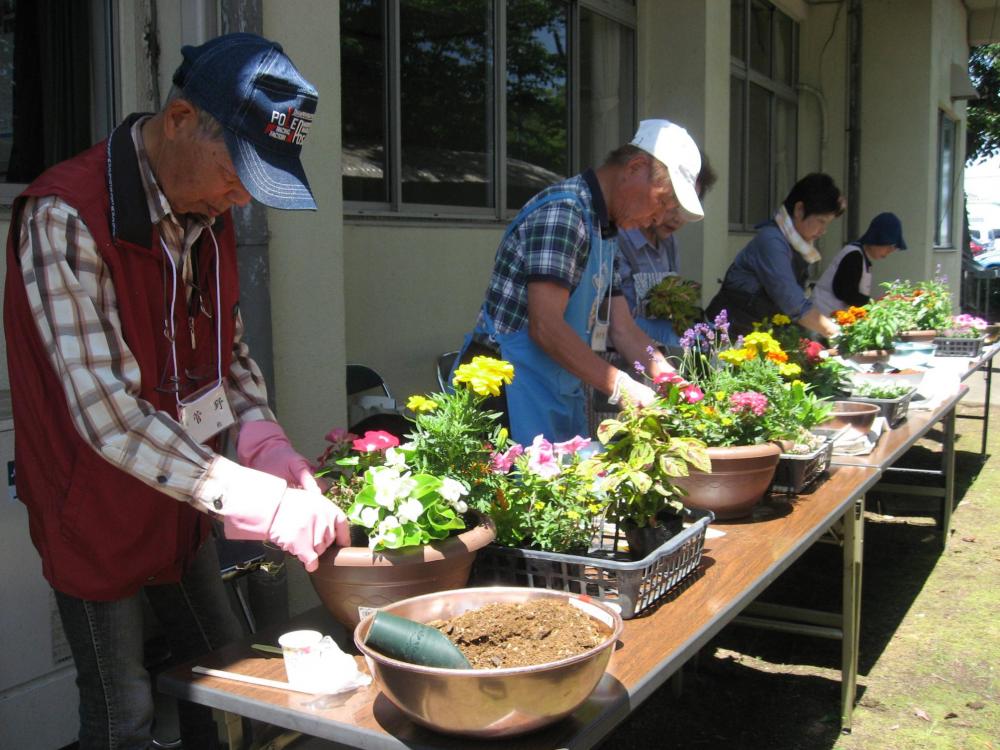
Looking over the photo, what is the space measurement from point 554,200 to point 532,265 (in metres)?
0.20

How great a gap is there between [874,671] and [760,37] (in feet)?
24.4

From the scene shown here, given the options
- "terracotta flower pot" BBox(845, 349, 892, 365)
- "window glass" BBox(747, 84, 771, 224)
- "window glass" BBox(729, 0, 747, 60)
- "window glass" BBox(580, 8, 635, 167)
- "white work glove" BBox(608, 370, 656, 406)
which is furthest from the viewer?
"window glass" BBox(747, 84, 771, 224)

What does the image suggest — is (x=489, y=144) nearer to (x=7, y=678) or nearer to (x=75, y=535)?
(x=7, y=678)

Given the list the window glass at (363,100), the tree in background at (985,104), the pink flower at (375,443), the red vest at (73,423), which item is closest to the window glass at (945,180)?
the tree in background at (985,104)

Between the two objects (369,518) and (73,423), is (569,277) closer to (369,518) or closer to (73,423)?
(369,518)

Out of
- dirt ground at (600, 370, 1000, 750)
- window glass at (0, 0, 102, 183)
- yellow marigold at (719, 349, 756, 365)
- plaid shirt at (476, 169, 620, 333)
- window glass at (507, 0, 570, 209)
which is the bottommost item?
dirt ground at (600, 370, 1000, 750)

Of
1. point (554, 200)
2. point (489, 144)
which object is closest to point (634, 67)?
point (489, 144)

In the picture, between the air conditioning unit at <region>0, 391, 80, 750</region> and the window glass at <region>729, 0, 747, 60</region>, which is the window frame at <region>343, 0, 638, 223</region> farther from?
the window glass at <region>729, 0, 747, 60</region>

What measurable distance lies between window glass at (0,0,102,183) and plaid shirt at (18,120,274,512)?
134 centimetres

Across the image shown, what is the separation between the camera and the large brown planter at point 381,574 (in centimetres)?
163

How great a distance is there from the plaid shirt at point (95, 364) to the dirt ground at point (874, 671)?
2.20m

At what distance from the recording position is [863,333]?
5211 mm

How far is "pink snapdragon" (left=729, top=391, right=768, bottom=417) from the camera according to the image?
2.55 metres

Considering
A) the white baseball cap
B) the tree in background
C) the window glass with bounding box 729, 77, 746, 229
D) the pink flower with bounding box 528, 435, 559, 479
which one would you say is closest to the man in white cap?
the white baseball cap
